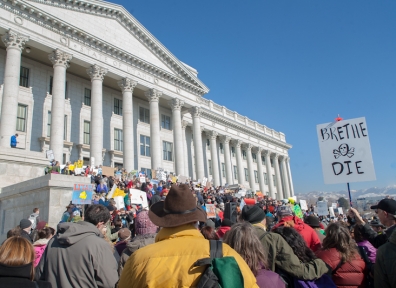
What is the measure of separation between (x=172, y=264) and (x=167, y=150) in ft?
128

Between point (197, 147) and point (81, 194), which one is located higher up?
point (197, 147)

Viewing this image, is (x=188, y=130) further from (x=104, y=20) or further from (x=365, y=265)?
(x=365, y=265)

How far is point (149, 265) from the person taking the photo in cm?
213

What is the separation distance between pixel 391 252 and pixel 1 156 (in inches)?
778

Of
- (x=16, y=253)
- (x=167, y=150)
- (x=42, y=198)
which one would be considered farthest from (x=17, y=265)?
(x=167, y=150)

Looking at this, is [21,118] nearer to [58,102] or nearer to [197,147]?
[58,102]

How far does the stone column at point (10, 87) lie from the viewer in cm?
2197

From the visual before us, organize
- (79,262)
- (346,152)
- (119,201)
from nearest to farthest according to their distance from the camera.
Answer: (79,262) → (346,152) → (119,201)

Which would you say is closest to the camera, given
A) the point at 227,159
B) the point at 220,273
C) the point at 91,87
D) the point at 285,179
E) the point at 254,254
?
the point at 220,273

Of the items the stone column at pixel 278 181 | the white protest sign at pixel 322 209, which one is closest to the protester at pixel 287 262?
the white protest sign at pixel 322 209

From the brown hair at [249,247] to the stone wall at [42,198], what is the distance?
1290 centimetres

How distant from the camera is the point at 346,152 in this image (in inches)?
292

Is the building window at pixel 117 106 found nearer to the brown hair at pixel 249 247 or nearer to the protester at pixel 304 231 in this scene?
the protester at pixel 304 231

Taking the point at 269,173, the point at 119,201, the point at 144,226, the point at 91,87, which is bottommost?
the point at 144,226
